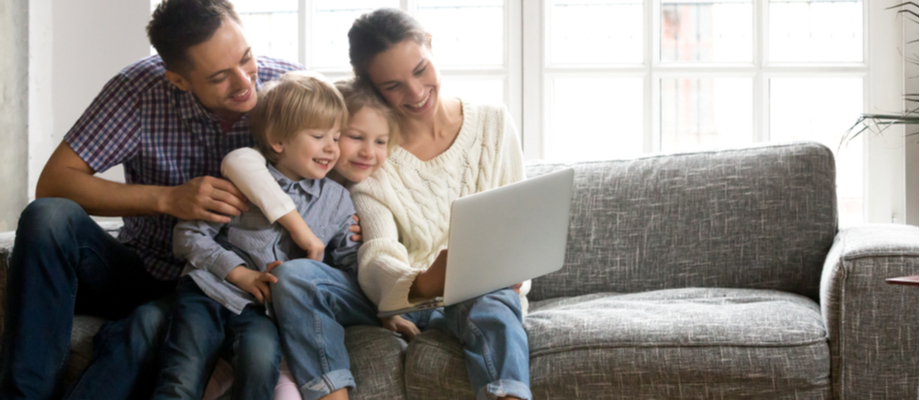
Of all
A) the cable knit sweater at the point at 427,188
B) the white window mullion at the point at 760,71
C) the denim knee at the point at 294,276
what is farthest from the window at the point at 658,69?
the denim knee at the point at 294,276

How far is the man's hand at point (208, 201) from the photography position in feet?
4.75

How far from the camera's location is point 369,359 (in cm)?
140

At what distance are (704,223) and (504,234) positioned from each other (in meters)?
0.75

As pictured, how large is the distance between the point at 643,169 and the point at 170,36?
3.79 ft

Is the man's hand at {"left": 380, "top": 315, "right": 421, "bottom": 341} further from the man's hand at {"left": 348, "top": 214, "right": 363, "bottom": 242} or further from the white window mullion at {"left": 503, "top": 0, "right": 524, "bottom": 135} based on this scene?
the white window mullion at {"left": 503, "top": 0, "right": 524, "bottom": 135}

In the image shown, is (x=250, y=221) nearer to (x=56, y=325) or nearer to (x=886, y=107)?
(x=56, y=325)

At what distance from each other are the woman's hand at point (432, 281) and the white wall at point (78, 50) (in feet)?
5.28

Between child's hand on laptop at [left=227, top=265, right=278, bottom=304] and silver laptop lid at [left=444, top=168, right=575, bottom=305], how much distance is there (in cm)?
35

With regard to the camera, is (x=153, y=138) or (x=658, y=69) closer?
(x=153, y=138)

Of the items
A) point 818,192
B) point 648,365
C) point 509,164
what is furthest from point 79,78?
point 818,192

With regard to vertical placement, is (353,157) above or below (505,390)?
above

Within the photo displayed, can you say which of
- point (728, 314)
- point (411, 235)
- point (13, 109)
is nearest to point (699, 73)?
point (728, 314)

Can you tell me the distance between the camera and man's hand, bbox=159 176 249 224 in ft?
4.75

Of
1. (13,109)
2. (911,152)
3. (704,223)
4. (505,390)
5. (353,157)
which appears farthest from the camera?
(13,109)
